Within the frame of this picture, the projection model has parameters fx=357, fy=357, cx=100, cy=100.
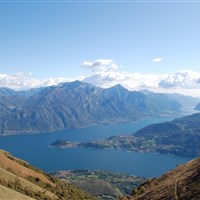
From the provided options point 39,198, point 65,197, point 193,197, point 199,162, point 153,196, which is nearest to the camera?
point 193,197

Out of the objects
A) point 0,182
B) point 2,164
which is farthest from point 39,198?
point 2,164

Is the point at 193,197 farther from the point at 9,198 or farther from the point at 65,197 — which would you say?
the point at 65,197

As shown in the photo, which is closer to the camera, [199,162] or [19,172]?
[199,162]

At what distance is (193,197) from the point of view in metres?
39.8

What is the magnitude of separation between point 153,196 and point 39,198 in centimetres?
2801

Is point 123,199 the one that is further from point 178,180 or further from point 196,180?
point 196,180

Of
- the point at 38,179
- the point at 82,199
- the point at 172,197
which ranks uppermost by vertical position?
the point at 172,197

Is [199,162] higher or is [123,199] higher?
[199,162]

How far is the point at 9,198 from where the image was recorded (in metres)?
50.8

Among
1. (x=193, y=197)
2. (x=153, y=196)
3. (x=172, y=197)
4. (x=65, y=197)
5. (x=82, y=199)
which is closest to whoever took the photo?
(x=193, y=197)

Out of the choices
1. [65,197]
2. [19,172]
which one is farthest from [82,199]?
[19,172]

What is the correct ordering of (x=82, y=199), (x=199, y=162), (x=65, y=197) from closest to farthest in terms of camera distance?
(x=199, y=162) → (x=65, y=197) → (x=82, y=199)

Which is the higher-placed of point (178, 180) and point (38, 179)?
point (178, 180)

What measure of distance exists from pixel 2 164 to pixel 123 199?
38527 millimetres
